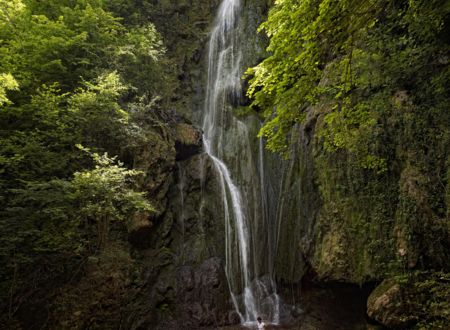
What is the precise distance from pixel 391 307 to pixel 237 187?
7.01 meters

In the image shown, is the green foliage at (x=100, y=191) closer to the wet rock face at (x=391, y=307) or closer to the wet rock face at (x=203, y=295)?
the wet rock face at (x=203, y=295)

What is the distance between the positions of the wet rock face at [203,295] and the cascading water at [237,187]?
488mm

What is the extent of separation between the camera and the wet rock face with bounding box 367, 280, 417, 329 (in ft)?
17.4

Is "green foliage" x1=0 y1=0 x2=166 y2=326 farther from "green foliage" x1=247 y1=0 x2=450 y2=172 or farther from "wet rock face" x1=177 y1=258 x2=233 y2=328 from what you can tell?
"green foliage" x1=247 y1=0 x2=450 y2=172

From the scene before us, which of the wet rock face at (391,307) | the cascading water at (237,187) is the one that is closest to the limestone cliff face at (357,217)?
the wet rock face at (391,307)

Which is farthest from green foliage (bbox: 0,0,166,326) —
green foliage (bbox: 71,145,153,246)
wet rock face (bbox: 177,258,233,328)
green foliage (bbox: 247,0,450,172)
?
green foliage (bbox: 247,0,450,172)

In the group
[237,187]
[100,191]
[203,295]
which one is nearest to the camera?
[100,191]

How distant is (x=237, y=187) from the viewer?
1162 cm

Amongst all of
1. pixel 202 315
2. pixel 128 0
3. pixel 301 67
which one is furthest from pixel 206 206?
pixel 128 0

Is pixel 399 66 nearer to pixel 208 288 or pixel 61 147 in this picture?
pixel 208 288

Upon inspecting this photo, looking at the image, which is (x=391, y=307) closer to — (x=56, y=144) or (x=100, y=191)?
(x=100, y=191)

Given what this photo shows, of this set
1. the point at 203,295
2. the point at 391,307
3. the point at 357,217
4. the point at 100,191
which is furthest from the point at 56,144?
the point at 391,307

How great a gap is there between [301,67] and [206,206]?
25.7ft

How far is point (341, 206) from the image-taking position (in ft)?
24.2
